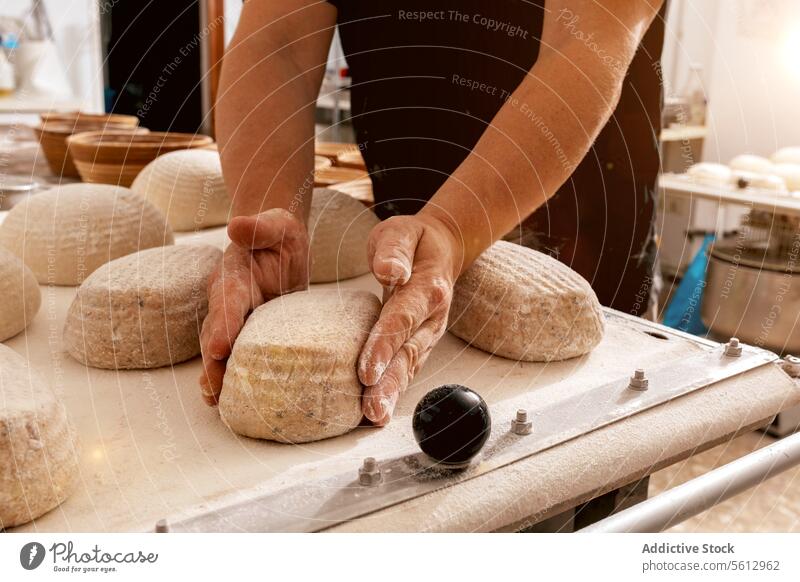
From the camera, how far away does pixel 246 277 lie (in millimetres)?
590

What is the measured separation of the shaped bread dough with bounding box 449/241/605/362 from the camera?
0.62 m

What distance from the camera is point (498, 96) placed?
2.35 ft

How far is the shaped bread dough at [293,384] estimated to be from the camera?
486 mm

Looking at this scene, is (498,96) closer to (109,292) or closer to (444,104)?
(444,104)

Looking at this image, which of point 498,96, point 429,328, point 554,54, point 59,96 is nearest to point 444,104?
point 498,96

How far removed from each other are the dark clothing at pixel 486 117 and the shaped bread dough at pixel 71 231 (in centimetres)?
29

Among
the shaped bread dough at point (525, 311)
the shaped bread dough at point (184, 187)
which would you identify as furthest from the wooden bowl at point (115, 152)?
the shaped bread dough at point (525, 311)

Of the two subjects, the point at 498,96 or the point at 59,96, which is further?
the point at 59,96

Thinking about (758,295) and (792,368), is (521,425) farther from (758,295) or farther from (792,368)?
(758,295)

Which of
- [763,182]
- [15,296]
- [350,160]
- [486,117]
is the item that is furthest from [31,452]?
[763,182]

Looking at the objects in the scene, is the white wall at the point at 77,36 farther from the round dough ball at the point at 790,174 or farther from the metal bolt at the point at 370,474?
the round dough ball at the point at 790,174
